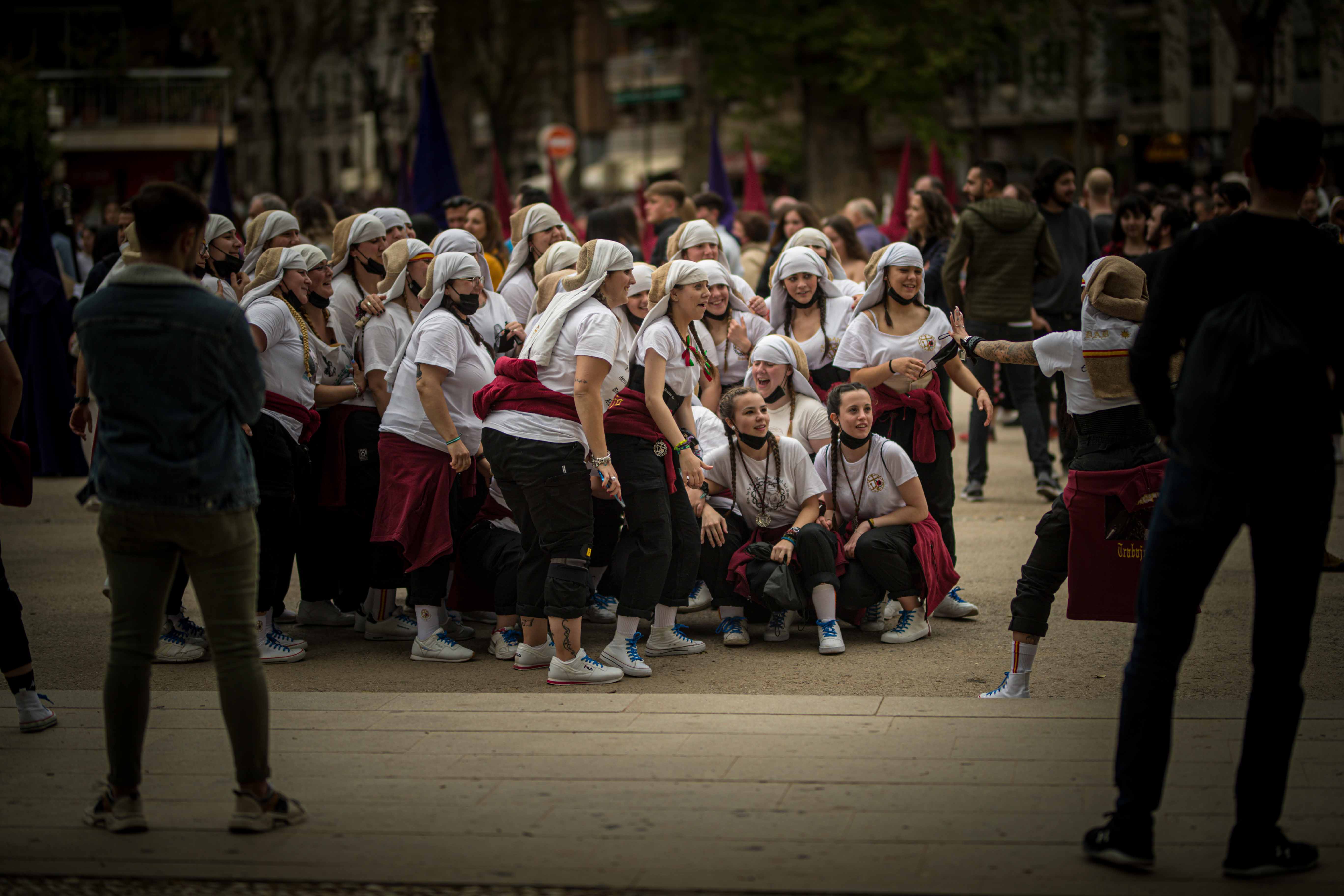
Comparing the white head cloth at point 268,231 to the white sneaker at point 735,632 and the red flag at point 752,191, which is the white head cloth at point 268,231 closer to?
the white sneaker at point 735,632

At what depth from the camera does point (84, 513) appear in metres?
11.6

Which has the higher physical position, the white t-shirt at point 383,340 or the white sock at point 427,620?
the white t-shirt at point 383,340

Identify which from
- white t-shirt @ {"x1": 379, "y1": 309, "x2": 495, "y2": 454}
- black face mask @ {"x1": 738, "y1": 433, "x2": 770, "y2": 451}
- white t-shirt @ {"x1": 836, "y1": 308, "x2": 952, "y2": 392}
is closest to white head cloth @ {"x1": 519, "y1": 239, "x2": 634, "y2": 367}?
white t-shirt @ {"x1": 379, "y1": 309, "x2": 495, "y2": 454}

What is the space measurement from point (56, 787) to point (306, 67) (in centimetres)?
3619

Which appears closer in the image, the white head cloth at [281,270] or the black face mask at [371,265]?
the white head cloth at [281,270]

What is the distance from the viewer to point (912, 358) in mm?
7770

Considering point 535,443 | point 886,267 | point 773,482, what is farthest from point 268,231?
point 886,267

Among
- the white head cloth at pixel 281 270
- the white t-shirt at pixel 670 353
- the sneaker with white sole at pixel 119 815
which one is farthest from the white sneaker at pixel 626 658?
the sneaker with white sole at pixel 119 815

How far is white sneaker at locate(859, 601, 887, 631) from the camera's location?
298 inches

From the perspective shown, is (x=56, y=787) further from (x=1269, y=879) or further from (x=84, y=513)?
(x=84, y=513)

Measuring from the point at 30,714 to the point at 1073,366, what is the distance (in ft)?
12.8

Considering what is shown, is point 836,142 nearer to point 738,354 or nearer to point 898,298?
point 738,354

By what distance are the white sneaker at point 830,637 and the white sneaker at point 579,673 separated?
3.36 feet

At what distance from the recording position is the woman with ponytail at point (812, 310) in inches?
340
